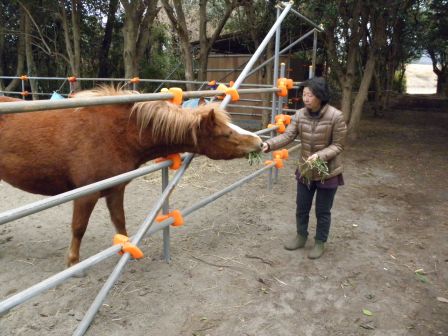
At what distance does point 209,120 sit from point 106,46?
1210 centimetres

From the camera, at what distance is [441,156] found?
7609 millimetres

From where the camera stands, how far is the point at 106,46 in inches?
524

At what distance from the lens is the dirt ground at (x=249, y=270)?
2480mm

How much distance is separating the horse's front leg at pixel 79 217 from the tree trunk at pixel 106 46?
36.7ft

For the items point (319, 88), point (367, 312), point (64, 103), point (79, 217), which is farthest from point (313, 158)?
point (64, 103)

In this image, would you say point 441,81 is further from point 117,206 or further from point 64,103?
point 64,103

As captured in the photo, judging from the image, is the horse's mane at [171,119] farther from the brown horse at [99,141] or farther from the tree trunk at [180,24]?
the tree trunk at [180,24]

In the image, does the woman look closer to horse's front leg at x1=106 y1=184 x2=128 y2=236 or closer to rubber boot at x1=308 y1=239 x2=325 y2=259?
rubber boot at x1=308 y1=239 x2=325 y2=259

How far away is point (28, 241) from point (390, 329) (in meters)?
3.15

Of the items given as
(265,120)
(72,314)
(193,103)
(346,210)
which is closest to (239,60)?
(265,120)

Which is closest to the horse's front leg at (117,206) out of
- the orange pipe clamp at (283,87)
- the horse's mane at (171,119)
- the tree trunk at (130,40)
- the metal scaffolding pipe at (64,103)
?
the horse's mane at (171,119)

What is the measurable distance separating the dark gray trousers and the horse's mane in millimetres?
1150

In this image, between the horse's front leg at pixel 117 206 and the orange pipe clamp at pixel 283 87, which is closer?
the horse's front leg at pixel 117 206

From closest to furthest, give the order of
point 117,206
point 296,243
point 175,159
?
point 175,159, point 117,206, point 296,243
